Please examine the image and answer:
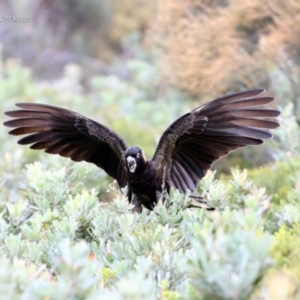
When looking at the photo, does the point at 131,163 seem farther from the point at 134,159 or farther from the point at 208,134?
the point at 208,134

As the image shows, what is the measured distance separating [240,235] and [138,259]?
67cm

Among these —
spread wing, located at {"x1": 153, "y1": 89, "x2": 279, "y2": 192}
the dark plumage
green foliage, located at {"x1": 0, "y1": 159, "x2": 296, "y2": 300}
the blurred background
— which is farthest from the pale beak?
the blurred background

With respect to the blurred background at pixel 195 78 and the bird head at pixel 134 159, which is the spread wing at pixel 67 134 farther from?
the blurred background at pixel 195 78

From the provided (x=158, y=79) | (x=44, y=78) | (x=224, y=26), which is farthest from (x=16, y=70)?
(x=44, y=78)

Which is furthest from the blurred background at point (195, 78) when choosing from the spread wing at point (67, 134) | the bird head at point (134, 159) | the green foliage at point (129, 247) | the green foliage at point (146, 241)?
the green foliage at point (129, 247)

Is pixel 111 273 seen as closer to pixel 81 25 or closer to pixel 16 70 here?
pixel 16 70

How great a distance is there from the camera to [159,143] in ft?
13.4

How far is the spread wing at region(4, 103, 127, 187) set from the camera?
13.4ft

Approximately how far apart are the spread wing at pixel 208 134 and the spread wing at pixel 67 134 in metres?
0.33

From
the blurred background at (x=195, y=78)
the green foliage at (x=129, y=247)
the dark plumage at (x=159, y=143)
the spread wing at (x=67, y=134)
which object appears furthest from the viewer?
the blurred background at (x=195, y=78)

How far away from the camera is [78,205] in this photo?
326 centimetres

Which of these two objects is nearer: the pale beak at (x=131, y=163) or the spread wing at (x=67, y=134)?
the pale beak at (x=131, y=163)

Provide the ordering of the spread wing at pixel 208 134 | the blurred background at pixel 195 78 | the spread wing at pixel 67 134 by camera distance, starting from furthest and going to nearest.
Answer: the blurred background at pixel 195 78 < the spread wing at pixel 67 134 < the spread wing at pixel 208 134

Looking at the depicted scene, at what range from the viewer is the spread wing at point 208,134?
146 inches
